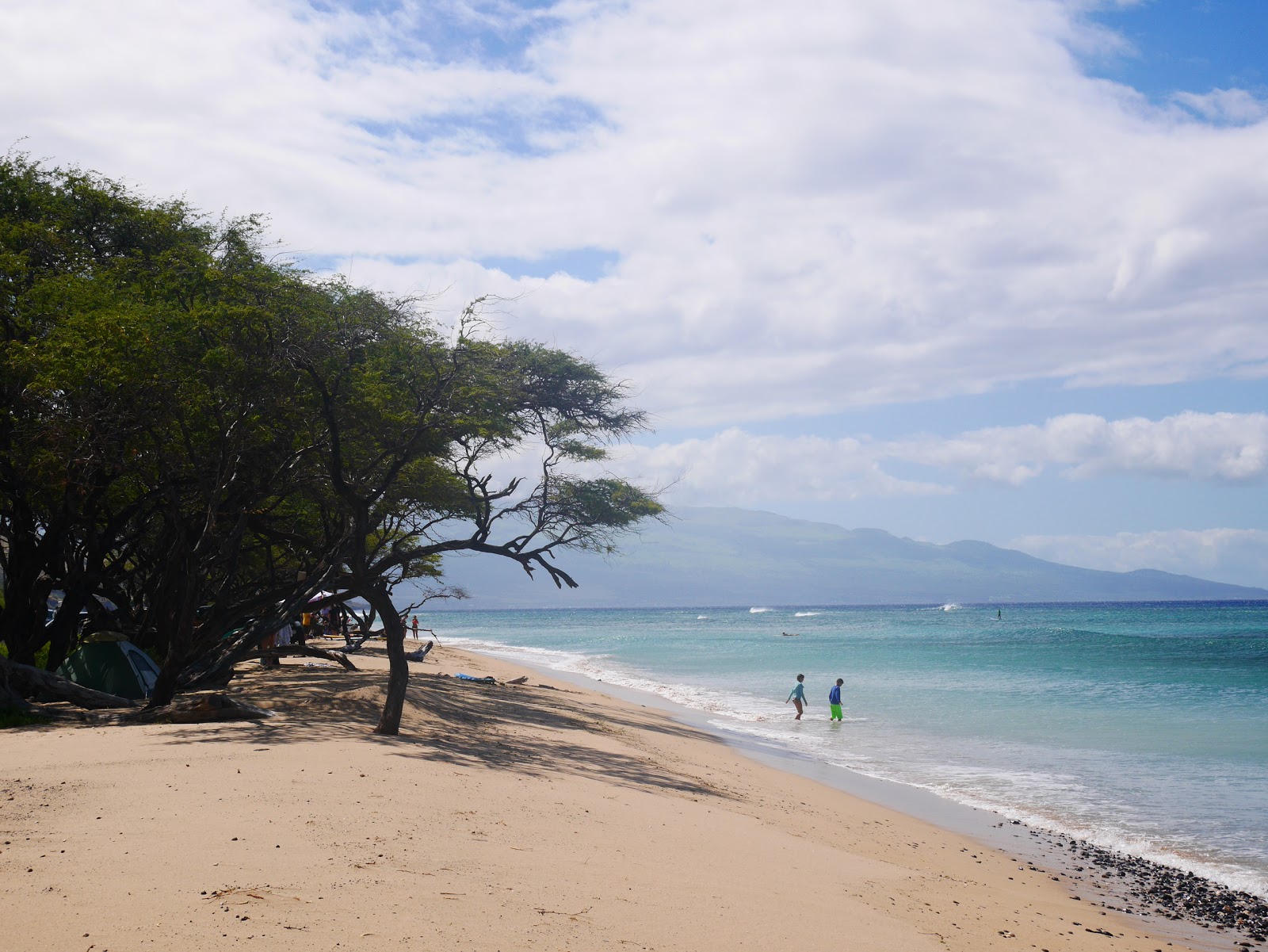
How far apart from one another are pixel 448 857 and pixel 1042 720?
58.4 feet

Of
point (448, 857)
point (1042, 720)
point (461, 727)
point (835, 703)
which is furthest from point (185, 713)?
point (1042, 720)

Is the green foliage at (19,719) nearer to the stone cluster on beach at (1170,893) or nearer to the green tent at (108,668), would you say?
the green tent at (108,668)

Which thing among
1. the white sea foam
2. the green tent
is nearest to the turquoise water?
the white sea foam

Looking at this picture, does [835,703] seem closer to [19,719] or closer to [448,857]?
[19,719]

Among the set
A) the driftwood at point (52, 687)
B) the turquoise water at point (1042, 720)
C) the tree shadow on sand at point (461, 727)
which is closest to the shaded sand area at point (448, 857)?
the tree shadow on sand at point (461, 727)

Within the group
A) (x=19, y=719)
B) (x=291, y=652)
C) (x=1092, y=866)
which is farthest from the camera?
(x=291, y=652)

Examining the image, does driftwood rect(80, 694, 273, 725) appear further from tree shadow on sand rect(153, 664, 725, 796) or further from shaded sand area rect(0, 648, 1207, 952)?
shaded sand area rect(0, 648, 1207, 952)

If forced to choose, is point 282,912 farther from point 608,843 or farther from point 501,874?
point 608,843

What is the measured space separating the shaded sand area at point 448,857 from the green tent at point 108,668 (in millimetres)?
2802

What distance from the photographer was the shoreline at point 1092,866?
7.66m

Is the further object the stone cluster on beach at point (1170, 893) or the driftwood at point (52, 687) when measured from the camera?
the driftwood at point (52, 687)

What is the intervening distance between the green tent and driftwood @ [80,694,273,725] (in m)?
2.22

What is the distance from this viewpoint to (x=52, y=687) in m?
11.2

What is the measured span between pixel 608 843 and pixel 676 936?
1852mm
